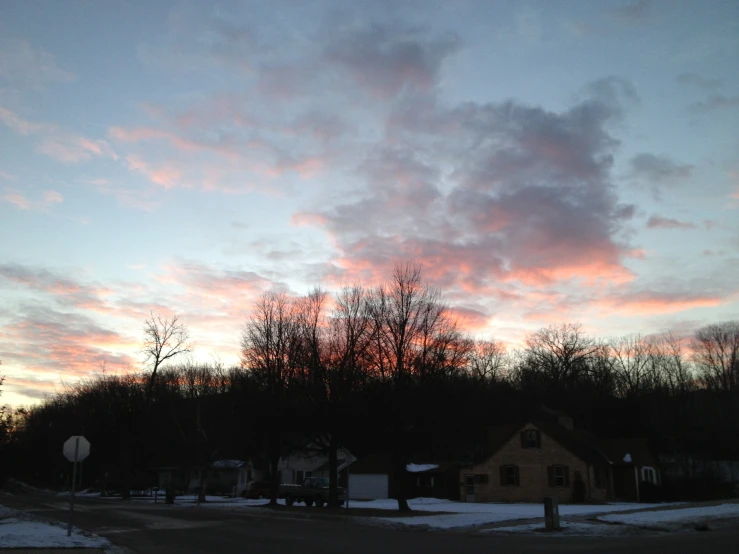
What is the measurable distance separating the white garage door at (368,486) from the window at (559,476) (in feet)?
57.3

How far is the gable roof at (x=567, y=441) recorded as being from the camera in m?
50.7

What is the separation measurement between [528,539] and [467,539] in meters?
2.01

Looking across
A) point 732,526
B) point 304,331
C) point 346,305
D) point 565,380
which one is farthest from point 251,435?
point 565,380

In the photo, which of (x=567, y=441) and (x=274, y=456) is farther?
(x=567, y=441)

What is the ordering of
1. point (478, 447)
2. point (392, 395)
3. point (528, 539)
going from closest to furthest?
point (528, 539), point (392, 395), point (478, 447)

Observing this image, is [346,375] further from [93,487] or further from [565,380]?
[93,487]

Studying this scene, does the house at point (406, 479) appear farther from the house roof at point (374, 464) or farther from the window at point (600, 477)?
the window at point (600, 477)

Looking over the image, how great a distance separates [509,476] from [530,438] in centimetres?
360

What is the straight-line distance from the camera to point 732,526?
25328 mm

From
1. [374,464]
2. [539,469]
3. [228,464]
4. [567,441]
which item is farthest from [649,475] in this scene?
[228,464]

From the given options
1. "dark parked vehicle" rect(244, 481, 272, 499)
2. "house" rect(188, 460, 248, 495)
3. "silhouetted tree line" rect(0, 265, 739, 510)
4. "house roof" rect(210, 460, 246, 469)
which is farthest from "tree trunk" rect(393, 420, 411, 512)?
"house roof" rect(210, 460, 246, 469)

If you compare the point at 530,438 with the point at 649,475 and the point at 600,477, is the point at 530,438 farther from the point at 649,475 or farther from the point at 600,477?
the point at 649,475

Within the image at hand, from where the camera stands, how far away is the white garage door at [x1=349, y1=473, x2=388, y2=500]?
6206 cm

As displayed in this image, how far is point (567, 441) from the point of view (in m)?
51.2
